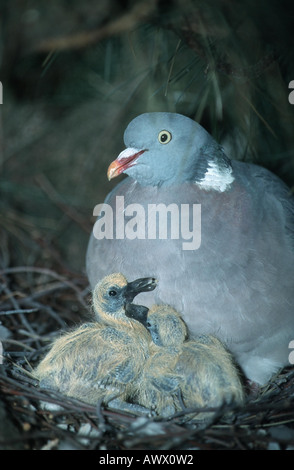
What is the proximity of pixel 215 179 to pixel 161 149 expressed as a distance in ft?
1.09

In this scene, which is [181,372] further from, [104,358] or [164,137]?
[164,137]

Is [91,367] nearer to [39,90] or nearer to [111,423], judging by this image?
[111,423]

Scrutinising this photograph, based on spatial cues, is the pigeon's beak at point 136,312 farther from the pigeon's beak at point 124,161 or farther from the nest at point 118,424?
the pigeon's beak at point 124,161

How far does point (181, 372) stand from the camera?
2.52 m

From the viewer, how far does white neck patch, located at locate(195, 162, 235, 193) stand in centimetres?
281

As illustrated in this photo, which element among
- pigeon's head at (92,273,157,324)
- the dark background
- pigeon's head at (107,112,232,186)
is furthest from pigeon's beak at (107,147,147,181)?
pigeon's head at (92,273,157,324)

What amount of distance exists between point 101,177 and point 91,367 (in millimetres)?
2287

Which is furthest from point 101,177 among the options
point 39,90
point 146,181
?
point 146,181

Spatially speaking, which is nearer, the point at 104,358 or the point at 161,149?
the point at 104,358

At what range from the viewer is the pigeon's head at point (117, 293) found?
107 inches

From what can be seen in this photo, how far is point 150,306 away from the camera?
9.30 feet
